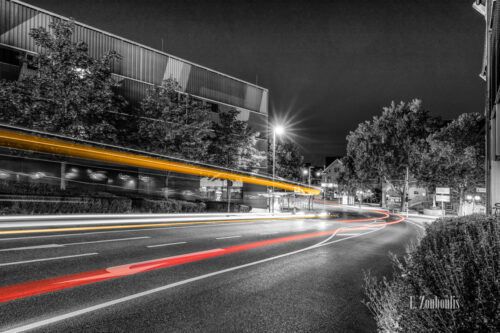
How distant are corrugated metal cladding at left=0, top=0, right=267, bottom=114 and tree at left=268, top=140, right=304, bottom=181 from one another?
20.0 m

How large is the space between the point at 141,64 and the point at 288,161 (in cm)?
3963

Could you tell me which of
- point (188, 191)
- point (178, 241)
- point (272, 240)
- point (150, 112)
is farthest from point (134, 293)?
point (188, 191)

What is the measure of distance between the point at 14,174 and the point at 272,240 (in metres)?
19.2

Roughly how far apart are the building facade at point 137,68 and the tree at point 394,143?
19.3m

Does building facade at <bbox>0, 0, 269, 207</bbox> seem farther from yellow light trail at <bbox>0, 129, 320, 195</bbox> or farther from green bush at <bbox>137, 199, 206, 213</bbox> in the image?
green bush at <bbox>137, 199, 206, 213</bbox>

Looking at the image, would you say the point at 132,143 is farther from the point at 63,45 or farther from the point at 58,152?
the point at 63,45

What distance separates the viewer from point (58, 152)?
760 inches

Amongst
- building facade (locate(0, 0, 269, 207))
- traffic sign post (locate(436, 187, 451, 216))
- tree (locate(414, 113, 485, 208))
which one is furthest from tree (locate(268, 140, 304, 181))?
traffic sign post (locate(436, 187, 451, 216))

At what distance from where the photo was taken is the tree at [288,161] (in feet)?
201

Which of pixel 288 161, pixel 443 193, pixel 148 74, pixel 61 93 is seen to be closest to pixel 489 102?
pixel 443 193

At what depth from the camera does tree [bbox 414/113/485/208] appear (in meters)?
37.5

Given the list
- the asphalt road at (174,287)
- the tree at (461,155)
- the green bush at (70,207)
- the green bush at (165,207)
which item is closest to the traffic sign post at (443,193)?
the tree at (461,155)

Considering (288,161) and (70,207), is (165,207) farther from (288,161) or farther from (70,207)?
(288,161)

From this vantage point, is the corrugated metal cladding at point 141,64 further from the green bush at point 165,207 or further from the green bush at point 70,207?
the green bush at point 70,207
